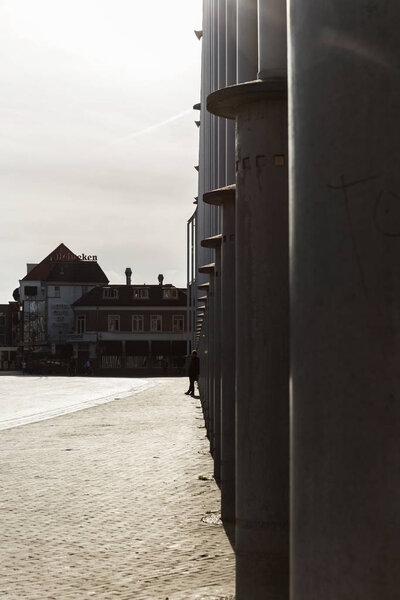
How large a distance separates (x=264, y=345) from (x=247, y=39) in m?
3.96

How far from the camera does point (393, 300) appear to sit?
3055mm

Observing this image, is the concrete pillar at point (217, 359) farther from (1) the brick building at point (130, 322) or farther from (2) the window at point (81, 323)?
(2) the window at point (81, 323)

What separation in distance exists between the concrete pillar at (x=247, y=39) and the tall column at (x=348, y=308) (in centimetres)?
535

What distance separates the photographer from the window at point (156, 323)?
9588 centimetres

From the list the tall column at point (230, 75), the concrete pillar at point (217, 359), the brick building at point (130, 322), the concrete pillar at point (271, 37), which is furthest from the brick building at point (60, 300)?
the concrete pillar at point (271, 37)

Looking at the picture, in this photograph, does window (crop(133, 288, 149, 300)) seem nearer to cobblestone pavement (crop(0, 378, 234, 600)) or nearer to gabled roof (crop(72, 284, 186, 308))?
gabled roof (crop(72, 284, 186, 308))

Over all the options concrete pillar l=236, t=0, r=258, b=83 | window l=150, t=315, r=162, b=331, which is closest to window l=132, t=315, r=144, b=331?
window l=150, t=315, r=162, b=331

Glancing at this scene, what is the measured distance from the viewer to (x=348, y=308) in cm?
315

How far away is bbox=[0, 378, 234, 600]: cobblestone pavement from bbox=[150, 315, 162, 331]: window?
253ft

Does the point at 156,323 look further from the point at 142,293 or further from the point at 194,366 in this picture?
the point at 194,366

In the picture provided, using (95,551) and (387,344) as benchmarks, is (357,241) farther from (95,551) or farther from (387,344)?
(95,551)

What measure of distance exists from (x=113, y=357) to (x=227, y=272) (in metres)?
83.1

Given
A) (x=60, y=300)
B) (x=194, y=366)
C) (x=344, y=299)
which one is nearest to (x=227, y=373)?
(x=344, y=299)

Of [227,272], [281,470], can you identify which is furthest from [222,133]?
[281,470]
